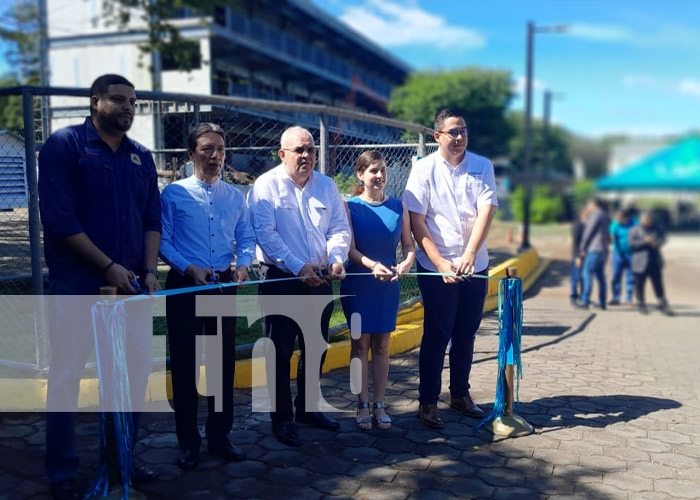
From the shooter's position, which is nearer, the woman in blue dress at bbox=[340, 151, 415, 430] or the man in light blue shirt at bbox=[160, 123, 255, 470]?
the man in light blue shirt at bbox=[160, 123, 255, 470]

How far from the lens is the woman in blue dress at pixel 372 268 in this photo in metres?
4.07

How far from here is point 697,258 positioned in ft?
64.2

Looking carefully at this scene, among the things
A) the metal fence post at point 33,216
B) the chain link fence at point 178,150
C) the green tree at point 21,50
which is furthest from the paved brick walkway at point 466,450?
the green tree at point 21,50

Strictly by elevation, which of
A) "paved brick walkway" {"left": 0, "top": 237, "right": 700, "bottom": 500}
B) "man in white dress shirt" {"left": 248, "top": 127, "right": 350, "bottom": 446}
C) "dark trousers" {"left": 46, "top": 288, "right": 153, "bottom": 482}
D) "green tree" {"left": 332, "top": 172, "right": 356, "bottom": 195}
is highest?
"green tree" {"left": 332, "top": 172, "right": 356, "bottom": 195}

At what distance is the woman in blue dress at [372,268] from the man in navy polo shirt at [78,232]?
144 cm

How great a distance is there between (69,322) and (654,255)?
896cm

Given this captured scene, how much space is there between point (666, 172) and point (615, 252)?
19.2 meters

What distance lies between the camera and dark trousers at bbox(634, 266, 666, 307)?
979cm

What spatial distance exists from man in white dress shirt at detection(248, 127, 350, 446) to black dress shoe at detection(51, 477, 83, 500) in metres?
1.20

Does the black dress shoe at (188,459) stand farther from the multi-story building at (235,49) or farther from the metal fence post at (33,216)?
the multi-story building at (235,49)

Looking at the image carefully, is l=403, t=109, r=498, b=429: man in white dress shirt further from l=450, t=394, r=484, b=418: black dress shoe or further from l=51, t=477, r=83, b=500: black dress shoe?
l=51, t=477, r=83, b=500: black dress shoe

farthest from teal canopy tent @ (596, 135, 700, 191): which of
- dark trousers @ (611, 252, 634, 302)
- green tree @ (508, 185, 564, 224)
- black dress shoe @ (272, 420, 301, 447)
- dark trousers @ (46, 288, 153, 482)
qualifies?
dark trousers @ (46, 288, 153, 482)

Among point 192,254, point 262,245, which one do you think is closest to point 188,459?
point 192,254

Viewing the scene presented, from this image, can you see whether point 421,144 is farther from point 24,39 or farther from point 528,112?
point 24,39
